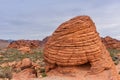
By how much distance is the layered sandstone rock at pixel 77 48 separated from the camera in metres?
24.8

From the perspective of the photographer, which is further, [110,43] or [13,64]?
[110,43]

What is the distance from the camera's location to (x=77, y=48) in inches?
983

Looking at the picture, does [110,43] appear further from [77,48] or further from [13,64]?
[77,48]

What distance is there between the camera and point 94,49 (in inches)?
979

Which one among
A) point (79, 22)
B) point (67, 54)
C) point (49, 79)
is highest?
point (79, 22)

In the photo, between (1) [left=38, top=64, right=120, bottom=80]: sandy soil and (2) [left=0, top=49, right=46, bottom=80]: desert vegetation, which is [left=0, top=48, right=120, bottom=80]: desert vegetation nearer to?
(2) [left=0, top=49, right=46, bottom=80]: desert vegetation

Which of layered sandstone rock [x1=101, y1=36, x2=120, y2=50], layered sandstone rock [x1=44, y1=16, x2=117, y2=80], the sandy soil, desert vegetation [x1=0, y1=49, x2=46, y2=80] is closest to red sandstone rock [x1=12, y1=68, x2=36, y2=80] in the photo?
desert vegetation [x1=0, y1=49, x2=46, y2=80]

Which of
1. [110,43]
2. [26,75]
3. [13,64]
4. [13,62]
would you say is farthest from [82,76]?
[110,43]

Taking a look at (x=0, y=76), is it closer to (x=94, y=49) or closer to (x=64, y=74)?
Answer: (x=64, y=74)

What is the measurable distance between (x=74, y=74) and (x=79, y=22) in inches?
152

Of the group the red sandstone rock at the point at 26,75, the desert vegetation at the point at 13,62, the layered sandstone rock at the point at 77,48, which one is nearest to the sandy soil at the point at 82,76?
the layered sandstone rock at the point at 77,48

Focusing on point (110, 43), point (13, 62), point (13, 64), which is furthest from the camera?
point (110, 43)

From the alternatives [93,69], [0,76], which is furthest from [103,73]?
[0,76]

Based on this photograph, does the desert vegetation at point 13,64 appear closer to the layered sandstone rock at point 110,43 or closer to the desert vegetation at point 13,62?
the desert vegetation at point 13,62
